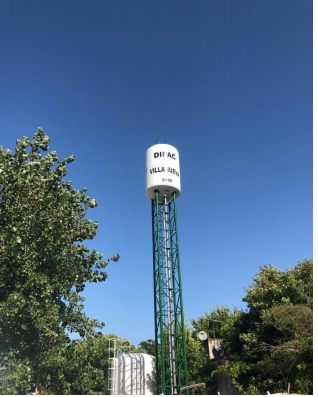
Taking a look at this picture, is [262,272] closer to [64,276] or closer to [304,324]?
[304,324]

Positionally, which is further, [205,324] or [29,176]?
[205,324]

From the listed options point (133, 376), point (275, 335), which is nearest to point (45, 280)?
point (133, 376)

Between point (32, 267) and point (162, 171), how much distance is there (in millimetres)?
12442

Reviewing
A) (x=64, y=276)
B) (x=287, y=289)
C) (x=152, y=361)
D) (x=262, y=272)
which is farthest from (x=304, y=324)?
(x=64, y=276)

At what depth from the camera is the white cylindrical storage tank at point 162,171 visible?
25.2 meters

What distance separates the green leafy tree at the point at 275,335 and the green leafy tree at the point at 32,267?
513 inches

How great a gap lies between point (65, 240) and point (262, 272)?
66.0 feet

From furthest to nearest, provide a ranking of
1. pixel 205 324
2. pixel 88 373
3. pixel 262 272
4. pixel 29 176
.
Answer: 1. pixel 205 324
2. pixel 262 272
3. pixel 88 373
4. pixel 29 176

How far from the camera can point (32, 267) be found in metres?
15.7

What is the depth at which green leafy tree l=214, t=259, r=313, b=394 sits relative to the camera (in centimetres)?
2192

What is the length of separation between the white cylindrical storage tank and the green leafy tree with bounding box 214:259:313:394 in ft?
37.6

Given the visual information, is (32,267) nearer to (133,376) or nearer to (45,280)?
(45,280)

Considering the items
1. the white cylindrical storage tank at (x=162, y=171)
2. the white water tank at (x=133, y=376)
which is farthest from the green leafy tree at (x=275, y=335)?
the white cylindrical storage tank at (x=162, y=171)

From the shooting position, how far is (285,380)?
23375 millimetres
